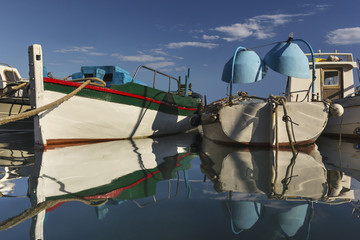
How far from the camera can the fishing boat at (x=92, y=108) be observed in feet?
21.9

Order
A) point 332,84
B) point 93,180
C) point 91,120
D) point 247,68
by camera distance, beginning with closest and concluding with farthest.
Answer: point 93,180
point 247,68
point 91,120
point 332,84

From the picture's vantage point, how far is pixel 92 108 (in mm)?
7520

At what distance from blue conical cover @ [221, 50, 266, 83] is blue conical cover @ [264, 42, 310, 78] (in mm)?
352

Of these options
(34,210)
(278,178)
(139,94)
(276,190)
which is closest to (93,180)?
(34,210)

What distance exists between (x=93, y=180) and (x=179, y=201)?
4.90 feet

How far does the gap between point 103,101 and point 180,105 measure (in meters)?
4.75

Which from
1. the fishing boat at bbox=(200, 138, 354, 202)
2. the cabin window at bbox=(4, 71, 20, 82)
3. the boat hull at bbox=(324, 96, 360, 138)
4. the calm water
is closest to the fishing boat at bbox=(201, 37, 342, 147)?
the fishing boat at bbox=(200, 138, 354, 202)

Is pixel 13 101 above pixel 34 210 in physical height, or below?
above

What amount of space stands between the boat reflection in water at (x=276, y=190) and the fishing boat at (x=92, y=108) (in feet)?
14.3

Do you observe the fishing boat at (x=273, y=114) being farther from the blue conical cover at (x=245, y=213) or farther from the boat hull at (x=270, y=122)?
the blue conical cover at (x=245, y=213)

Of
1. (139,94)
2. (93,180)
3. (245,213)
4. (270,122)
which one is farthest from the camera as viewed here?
(139,94)

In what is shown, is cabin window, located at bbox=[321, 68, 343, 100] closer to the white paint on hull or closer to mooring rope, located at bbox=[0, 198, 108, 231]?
the white paint on hull

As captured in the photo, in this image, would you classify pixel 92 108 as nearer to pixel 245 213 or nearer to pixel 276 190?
pixel 276 190

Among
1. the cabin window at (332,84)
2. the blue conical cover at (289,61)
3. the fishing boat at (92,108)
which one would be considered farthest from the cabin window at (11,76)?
the cabin window at (332,84)
